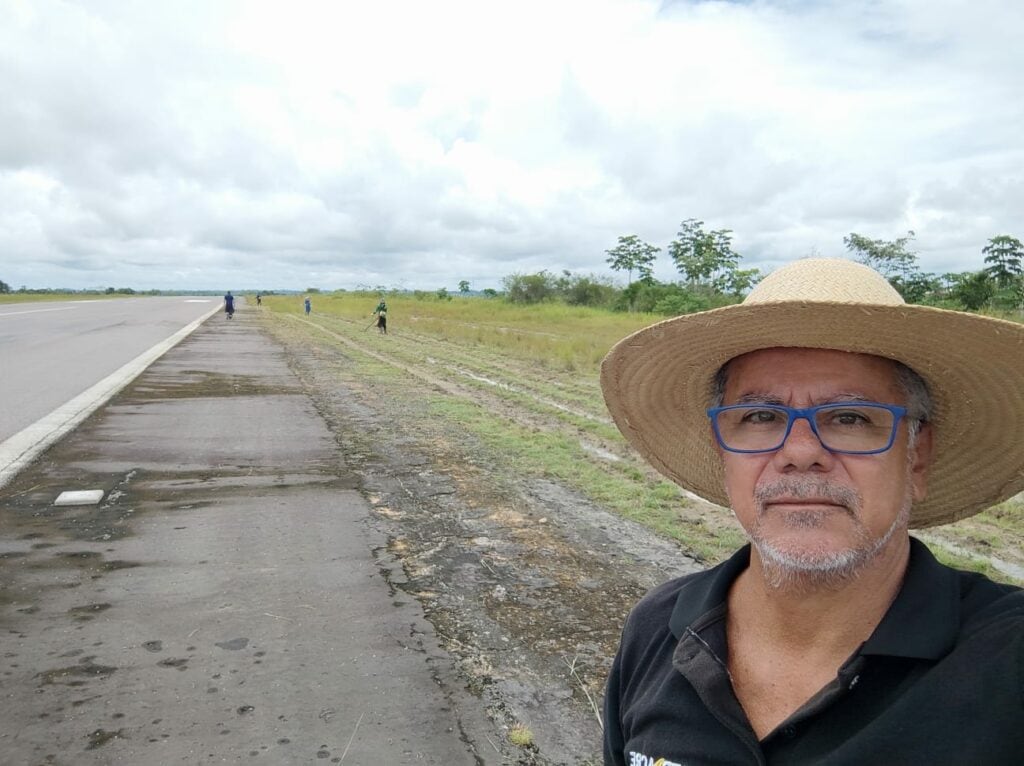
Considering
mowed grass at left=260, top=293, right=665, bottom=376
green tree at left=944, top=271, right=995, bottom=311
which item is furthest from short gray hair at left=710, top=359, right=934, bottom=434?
green tree at left=944, top=271, right=995, bottom=311

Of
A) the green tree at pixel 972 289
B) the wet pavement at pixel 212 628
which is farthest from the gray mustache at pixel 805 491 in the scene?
the green tree at pixel 972 289

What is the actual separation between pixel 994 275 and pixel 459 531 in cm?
3081

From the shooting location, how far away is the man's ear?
1.82 m

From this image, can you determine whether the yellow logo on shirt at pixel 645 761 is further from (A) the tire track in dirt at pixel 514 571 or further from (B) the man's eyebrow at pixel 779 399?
(A) the tire track in dirt at pixel 514 571

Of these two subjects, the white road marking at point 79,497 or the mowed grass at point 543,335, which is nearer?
the white road marking at point 79,497

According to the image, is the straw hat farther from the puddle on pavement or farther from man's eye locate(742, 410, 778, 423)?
the puddle on pavement

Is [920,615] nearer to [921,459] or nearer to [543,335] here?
[921,459]

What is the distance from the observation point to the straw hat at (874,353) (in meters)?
1.65

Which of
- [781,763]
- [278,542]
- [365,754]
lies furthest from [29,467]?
[781,763]

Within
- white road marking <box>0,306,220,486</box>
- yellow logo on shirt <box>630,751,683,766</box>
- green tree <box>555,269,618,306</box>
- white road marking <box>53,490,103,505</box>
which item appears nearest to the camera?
yellow logo on shirt <box>630,751,683,766</box>

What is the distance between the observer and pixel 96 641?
3689 mm

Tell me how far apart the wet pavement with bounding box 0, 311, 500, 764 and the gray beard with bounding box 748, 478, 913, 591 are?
1.60 meters

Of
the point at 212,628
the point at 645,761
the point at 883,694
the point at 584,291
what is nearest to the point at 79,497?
the point at 212,628

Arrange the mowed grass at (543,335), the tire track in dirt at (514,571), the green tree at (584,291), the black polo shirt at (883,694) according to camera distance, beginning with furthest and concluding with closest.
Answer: the green tree at (584,291), the mowed grass at (543,335), the tire track in dirt at (514,571), the black polo shirt at (883,694)
